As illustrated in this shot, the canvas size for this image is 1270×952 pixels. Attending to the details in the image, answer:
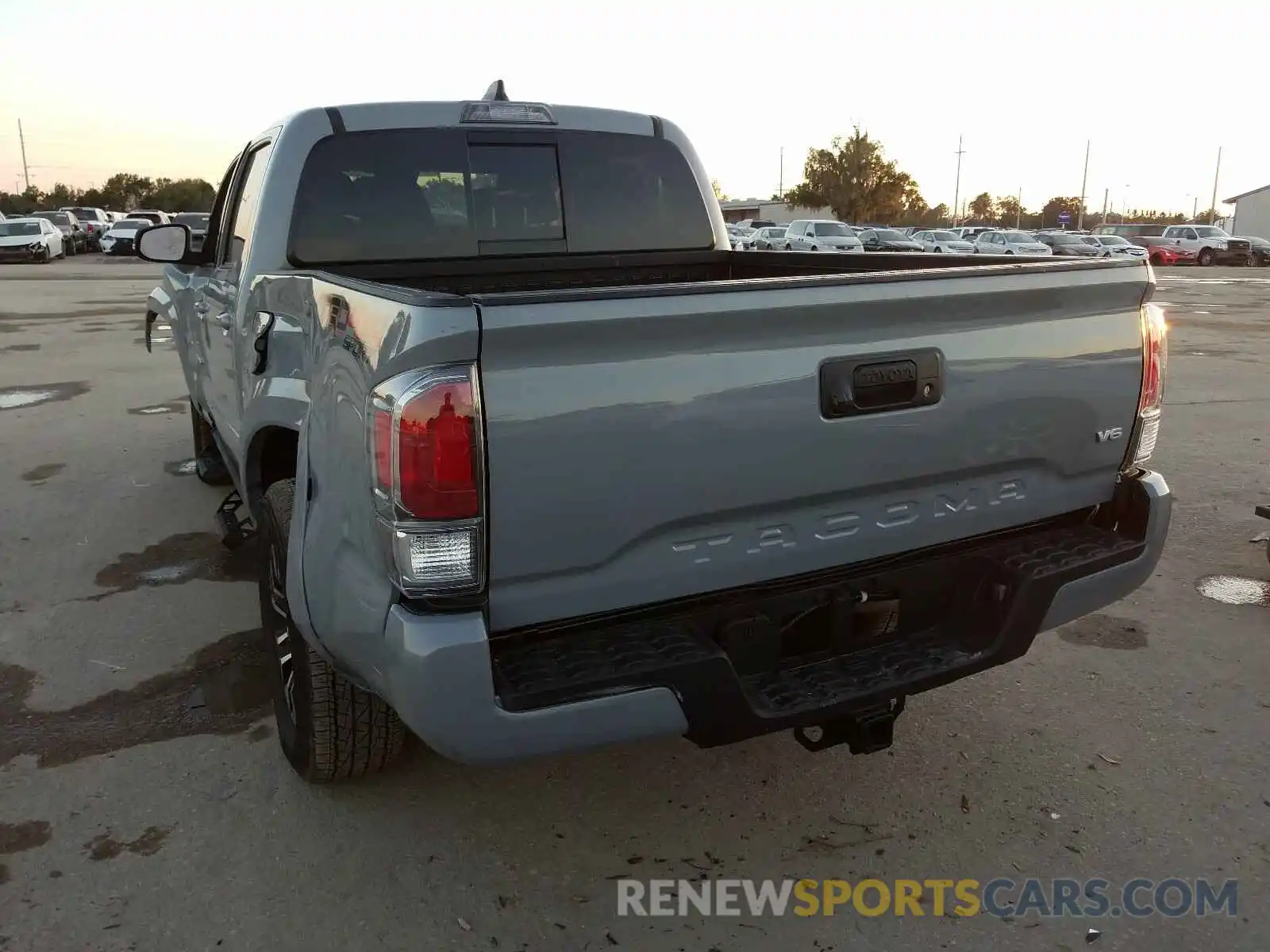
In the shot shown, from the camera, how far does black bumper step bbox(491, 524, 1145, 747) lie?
2.20 m

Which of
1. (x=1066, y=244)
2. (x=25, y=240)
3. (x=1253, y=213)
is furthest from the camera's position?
(x=1253, y=213)

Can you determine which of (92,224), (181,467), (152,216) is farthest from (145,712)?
(92,224)

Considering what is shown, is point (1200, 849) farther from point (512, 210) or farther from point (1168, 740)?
point (512, 210)

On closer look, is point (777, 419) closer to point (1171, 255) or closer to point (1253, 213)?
point (1171, 255)

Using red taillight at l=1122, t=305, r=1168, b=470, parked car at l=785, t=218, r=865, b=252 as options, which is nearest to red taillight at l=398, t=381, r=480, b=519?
red taillight at l=1122, t=305, r=1168, b=470

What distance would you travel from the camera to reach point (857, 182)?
7388 centimetres

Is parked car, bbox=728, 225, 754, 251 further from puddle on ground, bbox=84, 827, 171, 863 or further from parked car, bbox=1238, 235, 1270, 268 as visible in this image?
puddle on ground, bbox=84, 827, 171, 863

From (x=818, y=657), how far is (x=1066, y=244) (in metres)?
41.7

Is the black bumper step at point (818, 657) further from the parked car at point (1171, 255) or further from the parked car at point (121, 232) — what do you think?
the parked car at point (1171, 255)

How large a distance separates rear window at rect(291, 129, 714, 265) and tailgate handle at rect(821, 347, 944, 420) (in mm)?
1978

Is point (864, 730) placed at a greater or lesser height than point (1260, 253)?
lesser

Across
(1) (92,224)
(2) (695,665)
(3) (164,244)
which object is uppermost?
(1) (92,224)

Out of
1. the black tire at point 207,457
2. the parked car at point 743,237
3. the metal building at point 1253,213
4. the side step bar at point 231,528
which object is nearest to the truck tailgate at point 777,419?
the side step bar at point 231,528

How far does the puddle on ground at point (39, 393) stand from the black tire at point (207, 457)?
361 cm
